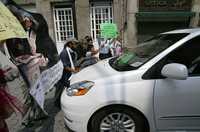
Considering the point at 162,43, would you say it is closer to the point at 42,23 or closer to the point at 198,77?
the point at 198,77

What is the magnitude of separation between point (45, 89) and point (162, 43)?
1992mm

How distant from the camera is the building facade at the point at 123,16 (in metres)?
12.1

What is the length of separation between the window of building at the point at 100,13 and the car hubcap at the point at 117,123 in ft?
32.8

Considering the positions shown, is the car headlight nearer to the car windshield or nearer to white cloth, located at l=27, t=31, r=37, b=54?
the car windshield

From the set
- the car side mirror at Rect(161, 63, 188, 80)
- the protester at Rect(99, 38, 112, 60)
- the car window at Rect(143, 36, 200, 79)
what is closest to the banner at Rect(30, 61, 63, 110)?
the car window at Rect(143, 36, 200, 79)

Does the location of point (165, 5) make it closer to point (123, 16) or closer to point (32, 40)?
point (123, 16)

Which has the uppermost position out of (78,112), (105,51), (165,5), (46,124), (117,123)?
(165,5)

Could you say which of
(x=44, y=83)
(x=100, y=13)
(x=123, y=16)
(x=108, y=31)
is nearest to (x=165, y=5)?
(x=123, y=16)

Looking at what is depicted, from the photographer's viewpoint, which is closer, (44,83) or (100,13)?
(44,83)

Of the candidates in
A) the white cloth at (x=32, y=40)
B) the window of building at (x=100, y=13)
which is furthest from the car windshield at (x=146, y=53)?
the window of building at (x=100, y=13)

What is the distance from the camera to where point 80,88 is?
348 cm

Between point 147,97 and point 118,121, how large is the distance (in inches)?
22.3

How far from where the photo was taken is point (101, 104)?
10.7 feet

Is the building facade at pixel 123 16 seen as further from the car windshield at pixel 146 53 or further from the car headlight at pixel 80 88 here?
the car headlight at pixel 80 88
